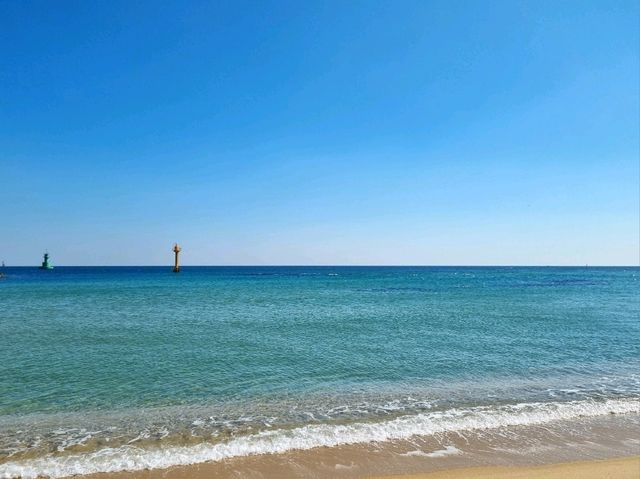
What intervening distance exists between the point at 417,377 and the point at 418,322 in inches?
543

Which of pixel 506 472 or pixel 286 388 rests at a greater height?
pixel 506 472

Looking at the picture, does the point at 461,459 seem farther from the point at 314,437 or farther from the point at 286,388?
the point at 286,388

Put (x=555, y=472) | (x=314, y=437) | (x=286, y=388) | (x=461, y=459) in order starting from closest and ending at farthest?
(x=555, y=472)
(x=461, y=459)
(x=314, y=437)
(x=286, y=388)

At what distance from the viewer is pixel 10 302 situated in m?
40.9

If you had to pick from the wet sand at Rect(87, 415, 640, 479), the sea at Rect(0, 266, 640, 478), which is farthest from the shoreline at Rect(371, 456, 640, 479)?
the sea at Rect(0, 266, 640, 478)

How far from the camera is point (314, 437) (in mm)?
9336

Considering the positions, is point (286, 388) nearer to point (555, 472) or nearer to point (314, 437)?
point (314, 437)

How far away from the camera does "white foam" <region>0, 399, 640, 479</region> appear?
7973 millimetres

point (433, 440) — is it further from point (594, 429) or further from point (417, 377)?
point (417, 377)

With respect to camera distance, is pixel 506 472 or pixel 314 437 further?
pixel 314 437

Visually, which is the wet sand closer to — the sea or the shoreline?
the shoreline

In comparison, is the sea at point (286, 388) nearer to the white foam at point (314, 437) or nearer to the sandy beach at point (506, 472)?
the white foam at point (314, 437)

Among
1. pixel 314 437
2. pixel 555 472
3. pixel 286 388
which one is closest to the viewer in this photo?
pixel 555 472

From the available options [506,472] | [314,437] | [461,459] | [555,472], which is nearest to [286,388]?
[314,437]
